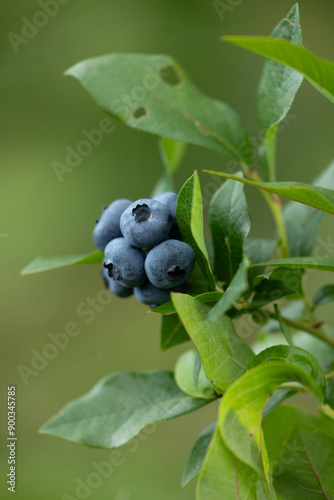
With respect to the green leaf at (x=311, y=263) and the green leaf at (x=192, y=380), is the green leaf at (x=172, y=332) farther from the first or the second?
the green leaf at (x=311, y=263)

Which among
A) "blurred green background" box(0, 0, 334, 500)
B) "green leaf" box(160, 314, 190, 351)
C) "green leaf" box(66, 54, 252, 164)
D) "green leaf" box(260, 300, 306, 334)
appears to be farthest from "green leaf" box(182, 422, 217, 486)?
"blurred green background" box(0, 0, 334, 500)

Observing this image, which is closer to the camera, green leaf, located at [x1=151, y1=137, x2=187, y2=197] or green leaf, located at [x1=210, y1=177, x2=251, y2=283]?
green leaf, located at [x1=210, y1=177, x2=251, y2=283]

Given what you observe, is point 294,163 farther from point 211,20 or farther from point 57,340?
point 57,340

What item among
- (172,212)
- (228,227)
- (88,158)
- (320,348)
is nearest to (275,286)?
(228,227)

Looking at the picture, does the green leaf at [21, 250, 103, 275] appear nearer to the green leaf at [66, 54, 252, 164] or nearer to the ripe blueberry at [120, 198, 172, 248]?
the ripe blueberry at [120, 198, 172, 248]

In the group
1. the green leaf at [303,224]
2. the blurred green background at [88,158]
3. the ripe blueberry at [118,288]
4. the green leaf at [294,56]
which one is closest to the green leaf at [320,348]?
the green leaf at [303,224]
